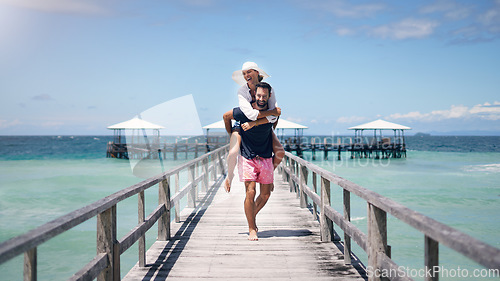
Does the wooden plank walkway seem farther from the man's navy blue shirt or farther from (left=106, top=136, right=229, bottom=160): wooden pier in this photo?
(left=106, top=136, right=229, bottom=160): wooden pier

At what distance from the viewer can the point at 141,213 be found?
332 centimetres

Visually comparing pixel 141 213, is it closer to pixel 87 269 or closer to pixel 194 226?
pixel 87 269

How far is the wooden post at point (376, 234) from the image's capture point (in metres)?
2.37

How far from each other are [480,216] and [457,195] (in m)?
4.98

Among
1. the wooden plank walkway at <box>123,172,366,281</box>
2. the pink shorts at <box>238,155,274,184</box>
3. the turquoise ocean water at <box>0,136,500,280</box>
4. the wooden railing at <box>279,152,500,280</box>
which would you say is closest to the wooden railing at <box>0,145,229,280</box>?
the wooden plank walkway at <box>123,172,366,281</box>

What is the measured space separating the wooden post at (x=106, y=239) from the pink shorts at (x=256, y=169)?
5.75 ft

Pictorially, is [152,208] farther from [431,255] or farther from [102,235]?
[431,255]

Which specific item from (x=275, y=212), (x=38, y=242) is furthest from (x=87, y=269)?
(x=275, y=212)

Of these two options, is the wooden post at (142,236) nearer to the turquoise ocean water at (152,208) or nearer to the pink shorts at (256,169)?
the pink shorts at (256,169)

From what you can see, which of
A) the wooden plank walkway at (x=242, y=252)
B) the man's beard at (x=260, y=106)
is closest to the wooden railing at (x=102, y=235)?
the wooden plank walkway at (x=242, y=252)

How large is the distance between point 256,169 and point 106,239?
1.94 meters

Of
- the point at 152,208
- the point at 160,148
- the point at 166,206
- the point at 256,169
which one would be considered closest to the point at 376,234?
the point at 256,169

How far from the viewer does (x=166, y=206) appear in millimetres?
4195

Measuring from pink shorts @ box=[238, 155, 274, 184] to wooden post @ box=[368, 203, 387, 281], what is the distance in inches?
69.9
